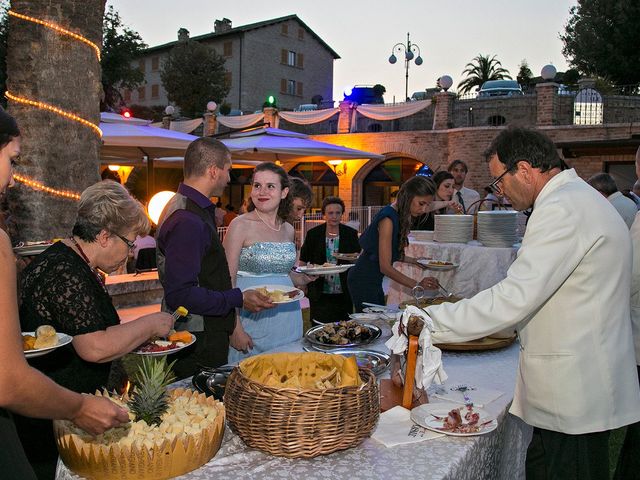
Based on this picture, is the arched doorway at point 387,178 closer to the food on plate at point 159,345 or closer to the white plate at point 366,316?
the white plate at point 366,316

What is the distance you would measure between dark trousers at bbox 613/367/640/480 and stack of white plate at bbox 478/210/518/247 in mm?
2737

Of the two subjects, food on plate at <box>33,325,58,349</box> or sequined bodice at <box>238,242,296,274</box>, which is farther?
sequined bodice at <box>238,242,296,274</box>

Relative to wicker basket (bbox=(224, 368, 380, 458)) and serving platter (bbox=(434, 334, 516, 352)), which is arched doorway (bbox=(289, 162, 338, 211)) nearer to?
serving platter (bbox=(434, 334, 516, 352))

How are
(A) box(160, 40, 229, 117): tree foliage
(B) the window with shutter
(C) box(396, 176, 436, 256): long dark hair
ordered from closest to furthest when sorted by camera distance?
(C) box(396, 176, 436, 256): long dark hair
(A) box(160, 40, 229, 117): tree foliage
(B) the window with shutter

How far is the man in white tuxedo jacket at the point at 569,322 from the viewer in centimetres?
204

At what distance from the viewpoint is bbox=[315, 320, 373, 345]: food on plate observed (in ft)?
9.42

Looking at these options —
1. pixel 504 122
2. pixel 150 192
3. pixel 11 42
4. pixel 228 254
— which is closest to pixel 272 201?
pixel 228 254

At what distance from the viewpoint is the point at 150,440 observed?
5.10 feet

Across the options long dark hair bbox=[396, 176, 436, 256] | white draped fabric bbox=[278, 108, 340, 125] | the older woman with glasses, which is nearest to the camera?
the older woman with glasses

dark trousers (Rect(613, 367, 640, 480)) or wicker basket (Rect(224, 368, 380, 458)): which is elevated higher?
wicker basket (Rect(224, 368, 380, 458))

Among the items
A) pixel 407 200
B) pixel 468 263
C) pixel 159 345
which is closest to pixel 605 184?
pixel 468 263

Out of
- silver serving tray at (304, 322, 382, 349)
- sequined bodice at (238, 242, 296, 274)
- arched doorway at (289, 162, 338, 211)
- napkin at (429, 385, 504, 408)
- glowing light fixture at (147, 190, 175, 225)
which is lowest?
napkin at (429, 385, 504, 408)

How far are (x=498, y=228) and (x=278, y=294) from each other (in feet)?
9.37

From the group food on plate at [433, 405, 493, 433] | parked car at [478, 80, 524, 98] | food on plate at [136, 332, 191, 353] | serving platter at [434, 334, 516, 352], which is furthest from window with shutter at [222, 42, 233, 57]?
food on plate at [433, 405, 493, 433]
